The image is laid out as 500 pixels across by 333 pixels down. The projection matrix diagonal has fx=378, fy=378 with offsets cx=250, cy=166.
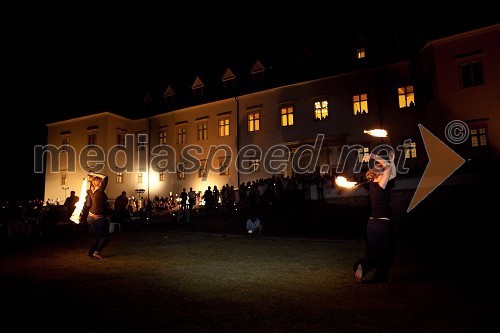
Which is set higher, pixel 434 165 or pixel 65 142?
pixel 65 142

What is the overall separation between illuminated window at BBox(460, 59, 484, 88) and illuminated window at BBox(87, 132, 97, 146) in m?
33.6

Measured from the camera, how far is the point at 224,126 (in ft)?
115

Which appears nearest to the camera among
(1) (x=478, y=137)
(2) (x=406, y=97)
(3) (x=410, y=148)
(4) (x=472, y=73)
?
(1) (x=478, y=137)

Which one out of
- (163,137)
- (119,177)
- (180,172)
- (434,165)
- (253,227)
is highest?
(163,137)

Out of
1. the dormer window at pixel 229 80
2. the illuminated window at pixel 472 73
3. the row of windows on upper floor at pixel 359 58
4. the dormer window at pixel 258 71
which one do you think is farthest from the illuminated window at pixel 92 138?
the illuminated window at pixel 472 73

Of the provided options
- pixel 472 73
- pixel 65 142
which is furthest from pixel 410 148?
pixel 65 142

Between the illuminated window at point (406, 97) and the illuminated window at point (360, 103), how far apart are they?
96.2 inches

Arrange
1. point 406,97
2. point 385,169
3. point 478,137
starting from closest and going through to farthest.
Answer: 1. point 385,169
2. point 478,137
3. point 406,97

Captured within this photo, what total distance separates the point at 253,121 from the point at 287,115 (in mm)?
3338

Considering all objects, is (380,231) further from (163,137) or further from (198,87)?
(163,137)

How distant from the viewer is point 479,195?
16.7 m

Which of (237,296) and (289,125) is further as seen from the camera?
(289,125)

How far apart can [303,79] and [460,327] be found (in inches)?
1099

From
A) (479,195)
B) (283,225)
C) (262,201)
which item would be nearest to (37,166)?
(262,201)
